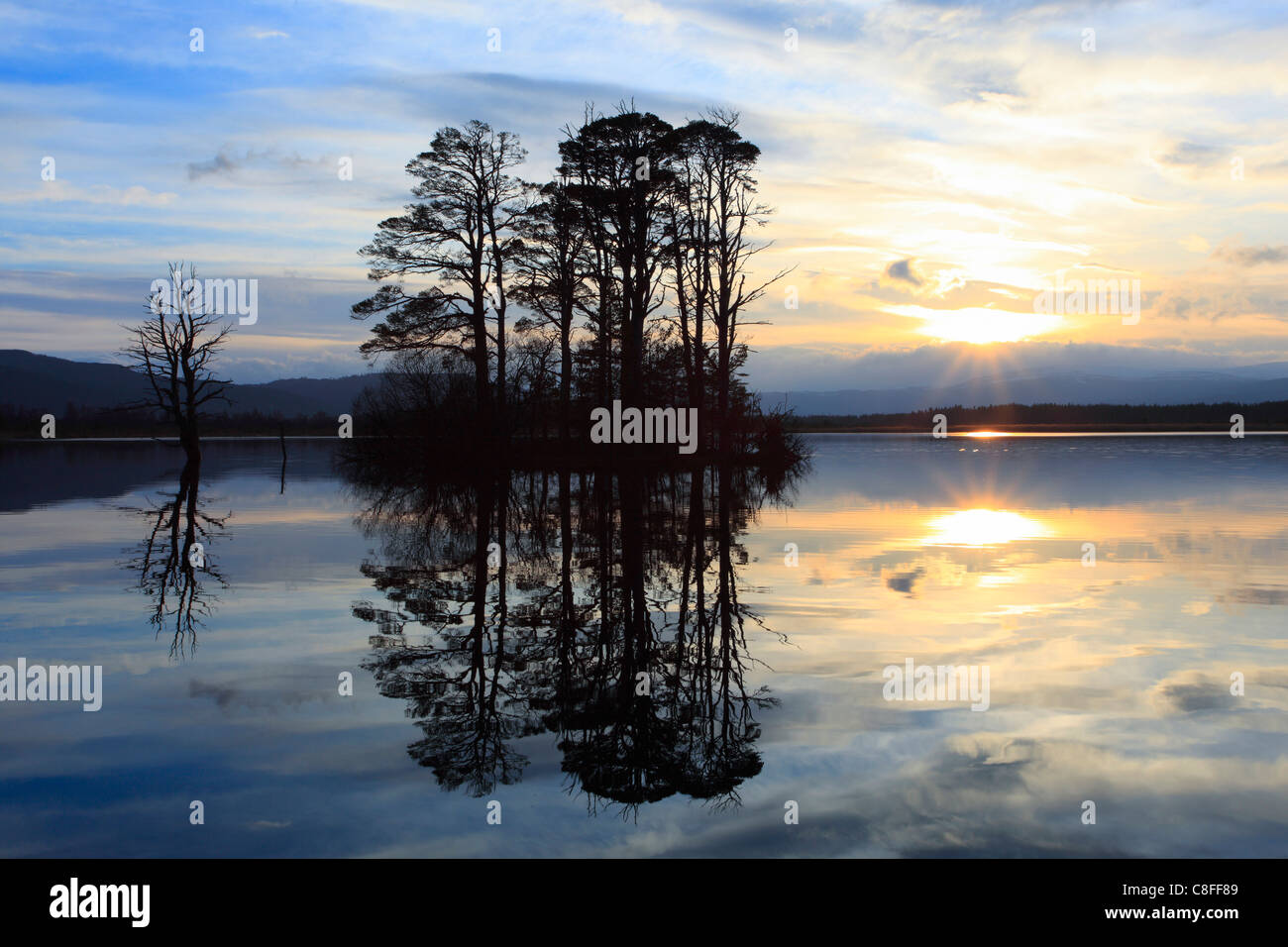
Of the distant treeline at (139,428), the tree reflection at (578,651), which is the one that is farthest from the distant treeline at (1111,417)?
the tree reflection at (578,651)

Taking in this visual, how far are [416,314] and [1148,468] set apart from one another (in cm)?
2957

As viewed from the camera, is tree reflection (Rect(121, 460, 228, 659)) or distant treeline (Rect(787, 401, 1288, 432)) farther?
distant treeline (Rect(787, 401, 1288, 432))

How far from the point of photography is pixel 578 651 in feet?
27.9

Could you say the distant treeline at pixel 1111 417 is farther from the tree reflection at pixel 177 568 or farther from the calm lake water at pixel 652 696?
the calm lake water at pixel 652 696

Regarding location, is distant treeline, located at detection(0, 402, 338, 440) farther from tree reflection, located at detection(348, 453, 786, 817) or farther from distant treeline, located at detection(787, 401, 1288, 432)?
tree reflection, located at detection(348, 453, 786, 817)

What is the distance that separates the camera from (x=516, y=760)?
18.9 feet

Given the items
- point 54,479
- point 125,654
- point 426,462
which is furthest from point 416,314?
point 125,654

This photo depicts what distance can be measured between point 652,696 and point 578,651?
159cm

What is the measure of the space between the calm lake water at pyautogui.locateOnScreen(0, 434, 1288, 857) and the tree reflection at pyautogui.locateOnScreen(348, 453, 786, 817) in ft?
0.14

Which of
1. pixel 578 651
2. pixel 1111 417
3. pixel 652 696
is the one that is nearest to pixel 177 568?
pixel 578 651

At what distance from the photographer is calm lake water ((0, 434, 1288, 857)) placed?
4.83 m

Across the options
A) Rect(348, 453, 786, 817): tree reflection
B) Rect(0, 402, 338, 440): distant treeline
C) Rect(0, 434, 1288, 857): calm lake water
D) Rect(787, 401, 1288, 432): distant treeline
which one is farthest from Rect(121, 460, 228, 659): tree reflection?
Rect(787, 401, 1288, 432): distant treeline

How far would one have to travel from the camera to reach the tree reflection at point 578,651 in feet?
18.8

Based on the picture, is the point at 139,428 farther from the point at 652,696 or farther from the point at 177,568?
the point at 652,696
